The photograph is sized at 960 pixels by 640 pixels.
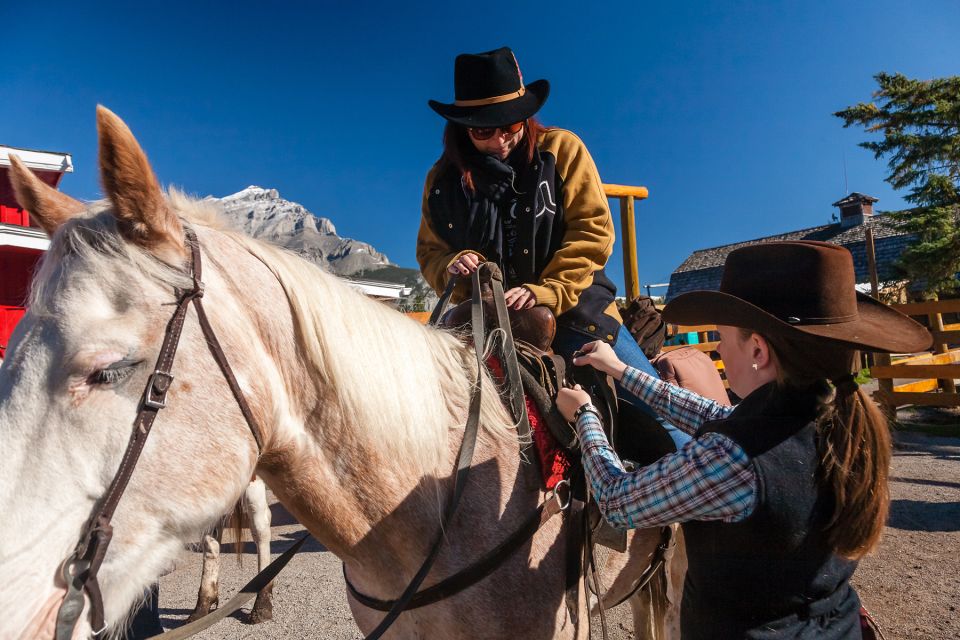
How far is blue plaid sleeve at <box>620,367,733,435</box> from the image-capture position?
1806mm

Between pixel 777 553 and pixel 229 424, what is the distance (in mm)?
1320

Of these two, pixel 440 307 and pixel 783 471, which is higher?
pixel 440 307

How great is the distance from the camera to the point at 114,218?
1.16 meters

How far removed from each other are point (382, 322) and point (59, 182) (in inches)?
507

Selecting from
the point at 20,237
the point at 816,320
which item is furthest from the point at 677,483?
the point at 20,237

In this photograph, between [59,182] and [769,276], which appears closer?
[769,276]

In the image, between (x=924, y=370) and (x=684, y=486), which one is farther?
(x=924, y=370)

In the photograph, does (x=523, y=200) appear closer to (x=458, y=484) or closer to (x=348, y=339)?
(x=348, y=339)

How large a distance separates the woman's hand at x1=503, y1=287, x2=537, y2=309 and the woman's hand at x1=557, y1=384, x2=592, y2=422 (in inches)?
15.9

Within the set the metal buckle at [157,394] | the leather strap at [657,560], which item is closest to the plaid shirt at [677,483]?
the leather strap at [657,560]

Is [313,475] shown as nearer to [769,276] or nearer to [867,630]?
[769,276]

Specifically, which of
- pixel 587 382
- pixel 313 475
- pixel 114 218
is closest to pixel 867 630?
pixel 587 382

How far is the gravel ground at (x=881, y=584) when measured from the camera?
3449 millimetres

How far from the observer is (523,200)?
2068 millimetres
